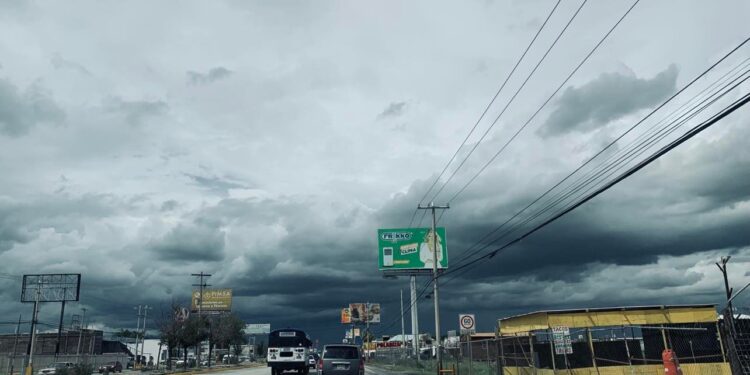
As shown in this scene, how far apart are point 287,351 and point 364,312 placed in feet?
234

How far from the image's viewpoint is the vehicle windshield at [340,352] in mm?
27853

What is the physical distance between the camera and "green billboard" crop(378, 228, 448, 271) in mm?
56312

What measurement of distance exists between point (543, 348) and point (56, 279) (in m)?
62.9

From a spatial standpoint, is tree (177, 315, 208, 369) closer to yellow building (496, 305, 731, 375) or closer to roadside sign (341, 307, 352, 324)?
yellow building (496, 305, 731, 375)

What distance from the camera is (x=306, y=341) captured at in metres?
40.0

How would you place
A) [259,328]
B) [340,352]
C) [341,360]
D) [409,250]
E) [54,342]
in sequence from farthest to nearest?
1. [259,328]
2. [54,342]
3. [409,250]
4. [340,352]
5. [341,360]

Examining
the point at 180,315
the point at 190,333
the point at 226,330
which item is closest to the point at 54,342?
the point at 226,330

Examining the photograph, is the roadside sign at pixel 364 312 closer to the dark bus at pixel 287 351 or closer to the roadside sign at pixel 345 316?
the roadside sign at pixel 345 316

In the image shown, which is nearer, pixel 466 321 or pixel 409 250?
pixel 466 321

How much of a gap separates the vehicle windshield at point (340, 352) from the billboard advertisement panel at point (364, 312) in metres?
75.9

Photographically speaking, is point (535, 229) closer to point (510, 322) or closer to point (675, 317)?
point (675, 317)

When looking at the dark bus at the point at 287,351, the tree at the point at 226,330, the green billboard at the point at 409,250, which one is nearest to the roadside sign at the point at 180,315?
the tree at the point at 226,330

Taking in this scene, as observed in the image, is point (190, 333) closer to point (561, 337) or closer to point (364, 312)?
point (561, 337)

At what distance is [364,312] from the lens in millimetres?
108688
